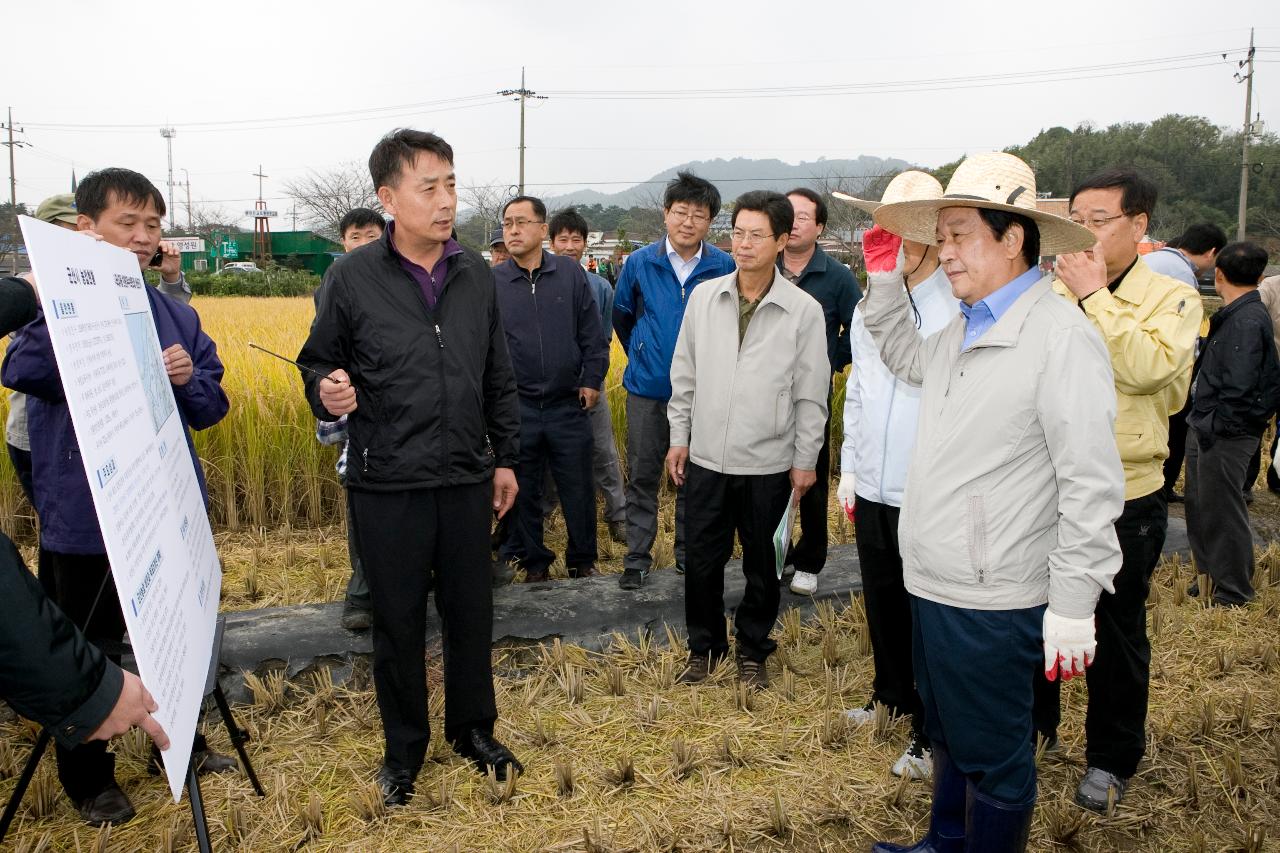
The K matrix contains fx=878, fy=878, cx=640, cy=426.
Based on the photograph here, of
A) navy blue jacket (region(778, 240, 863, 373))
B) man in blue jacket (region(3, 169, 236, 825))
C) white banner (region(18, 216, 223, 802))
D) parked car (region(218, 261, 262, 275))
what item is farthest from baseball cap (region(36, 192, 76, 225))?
parked car (region(218, 261, 262, 275))

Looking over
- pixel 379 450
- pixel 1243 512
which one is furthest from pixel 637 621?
pixel 1243 512

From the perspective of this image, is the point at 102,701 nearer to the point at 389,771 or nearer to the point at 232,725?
the point at 232,725

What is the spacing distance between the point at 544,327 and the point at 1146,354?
274 centimetres

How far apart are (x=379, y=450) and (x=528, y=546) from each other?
6.39 feet

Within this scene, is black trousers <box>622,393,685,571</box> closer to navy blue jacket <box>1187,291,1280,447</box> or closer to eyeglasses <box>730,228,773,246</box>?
eyeglasses <box>730,228,773,246</box>

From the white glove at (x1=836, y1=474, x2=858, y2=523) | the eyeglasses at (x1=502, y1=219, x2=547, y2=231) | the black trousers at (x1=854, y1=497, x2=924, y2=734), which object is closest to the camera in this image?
the black trousers at (x1=854, y1=497, x2=924, y2=734)

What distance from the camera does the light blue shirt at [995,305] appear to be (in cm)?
209

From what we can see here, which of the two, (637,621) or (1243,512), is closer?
(637,621)

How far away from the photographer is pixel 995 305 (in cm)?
209

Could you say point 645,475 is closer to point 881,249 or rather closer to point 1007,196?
point 881,249

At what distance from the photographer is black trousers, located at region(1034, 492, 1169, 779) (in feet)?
8.81

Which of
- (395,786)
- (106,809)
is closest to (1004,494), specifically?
(395,786)

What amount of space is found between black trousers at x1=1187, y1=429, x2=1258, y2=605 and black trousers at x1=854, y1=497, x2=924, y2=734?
2.32 metres

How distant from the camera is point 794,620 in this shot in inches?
156
